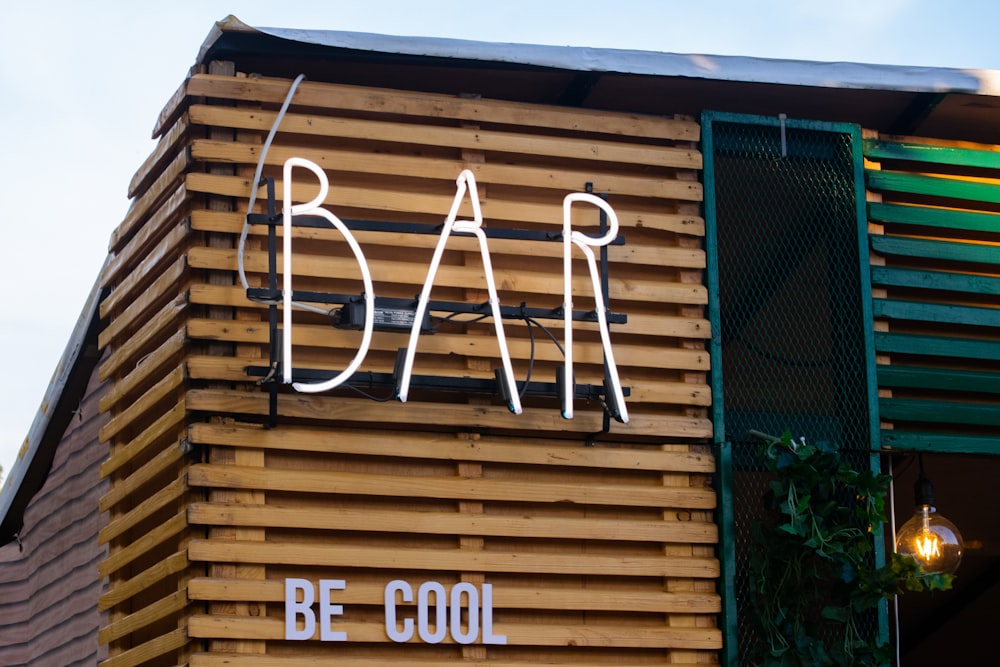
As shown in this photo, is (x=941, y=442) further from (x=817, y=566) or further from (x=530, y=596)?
(x=530, y=596)

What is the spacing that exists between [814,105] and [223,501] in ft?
14.6

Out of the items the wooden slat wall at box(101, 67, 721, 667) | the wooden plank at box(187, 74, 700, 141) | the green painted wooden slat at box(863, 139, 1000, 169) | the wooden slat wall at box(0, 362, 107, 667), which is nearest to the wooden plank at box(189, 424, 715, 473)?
the wooden slat wall at box(101, 67, 721, 667)

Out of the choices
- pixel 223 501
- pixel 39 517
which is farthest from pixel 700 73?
pixel 39 517

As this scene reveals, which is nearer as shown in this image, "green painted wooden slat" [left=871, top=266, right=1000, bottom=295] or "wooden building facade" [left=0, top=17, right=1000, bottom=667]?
"wooden building facade" [left=0, top=17, right=1000, bottom=667]

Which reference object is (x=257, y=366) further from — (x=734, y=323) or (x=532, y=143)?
(x=734, y=323)

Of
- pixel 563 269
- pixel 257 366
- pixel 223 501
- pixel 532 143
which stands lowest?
pixel 223 501

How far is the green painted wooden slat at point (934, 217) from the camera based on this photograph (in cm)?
914

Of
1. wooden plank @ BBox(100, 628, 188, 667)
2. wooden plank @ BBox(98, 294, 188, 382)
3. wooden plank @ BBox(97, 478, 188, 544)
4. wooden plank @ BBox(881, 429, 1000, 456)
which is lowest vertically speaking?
wooden plank @ BBox(100, 628, 188, 667)

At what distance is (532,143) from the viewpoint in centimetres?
852

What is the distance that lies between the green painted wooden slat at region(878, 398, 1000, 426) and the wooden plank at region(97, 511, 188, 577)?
164 inches

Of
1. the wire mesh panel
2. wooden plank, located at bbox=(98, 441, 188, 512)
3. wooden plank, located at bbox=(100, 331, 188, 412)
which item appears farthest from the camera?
the wire mesh panel

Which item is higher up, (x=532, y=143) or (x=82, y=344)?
(x=532, y=143)

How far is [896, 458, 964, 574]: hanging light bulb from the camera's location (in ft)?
28.1

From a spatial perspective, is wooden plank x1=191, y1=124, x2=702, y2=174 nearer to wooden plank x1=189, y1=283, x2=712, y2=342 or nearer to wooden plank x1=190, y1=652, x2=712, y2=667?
wooden plank x1=189, y1=283, x2=712, y2=342
